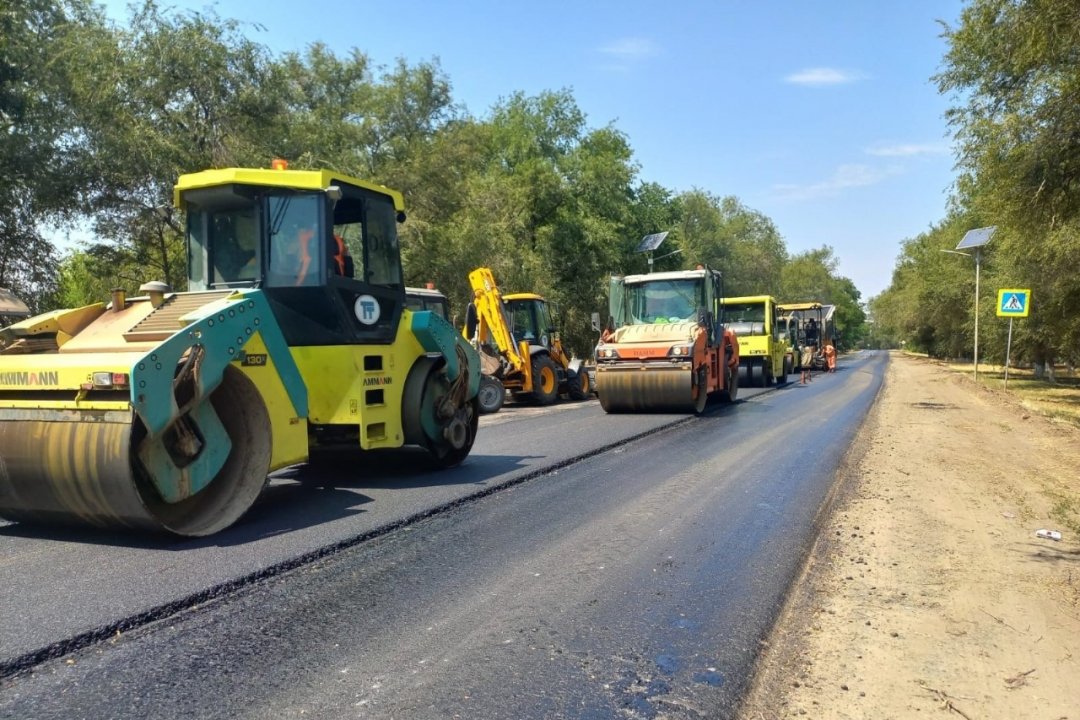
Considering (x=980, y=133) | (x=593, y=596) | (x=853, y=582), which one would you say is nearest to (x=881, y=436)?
(x=980, y=133)

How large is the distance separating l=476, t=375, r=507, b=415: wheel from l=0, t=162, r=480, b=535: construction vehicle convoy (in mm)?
7299

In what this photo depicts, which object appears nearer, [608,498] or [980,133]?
[608,498]

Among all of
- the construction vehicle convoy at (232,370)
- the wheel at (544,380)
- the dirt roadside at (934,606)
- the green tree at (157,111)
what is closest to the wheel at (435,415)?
the construction vehicle convoy at (232,370)

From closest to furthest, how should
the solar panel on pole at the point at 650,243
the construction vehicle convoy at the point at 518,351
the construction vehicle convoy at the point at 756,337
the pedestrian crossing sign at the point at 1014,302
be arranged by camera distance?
1. the construction vehicle convoy at the point at 518,351
2. the pedestrian crossing sign at the point at 1014,302
3. the construction vehicle convoy at the point at 756,337
4. the solar panel on pole at the point at 650,243

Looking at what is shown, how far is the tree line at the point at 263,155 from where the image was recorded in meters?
18.5

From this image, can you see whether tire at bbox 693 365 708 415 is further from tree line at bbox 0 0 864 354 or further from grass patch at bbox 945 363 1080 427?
tree line at bbox 0 0 864 354

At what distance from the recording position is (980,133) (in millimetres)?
11688

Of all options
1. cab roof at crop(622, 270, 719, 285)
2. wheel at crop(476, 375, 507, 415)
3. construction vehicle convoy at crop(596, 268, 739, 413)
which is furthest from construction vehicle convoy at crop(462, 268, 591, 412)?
cab roof at crop(622, 270, 719, 285)

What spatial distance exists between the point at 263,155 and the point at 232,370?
53.2 ft

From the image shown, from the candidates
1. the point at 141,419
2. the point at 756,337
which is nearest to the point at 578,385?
the point at 756,337

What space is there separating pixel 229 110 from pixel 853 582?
2006 centimetres

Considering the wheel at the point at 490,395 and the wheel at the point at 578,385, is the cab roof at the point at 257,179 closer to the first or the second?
the wheel at the point at 490,395

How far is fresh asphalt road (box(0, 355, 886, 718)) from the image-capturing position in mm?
3146

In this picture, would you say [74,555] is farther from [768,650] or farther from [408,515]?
[768,650]
